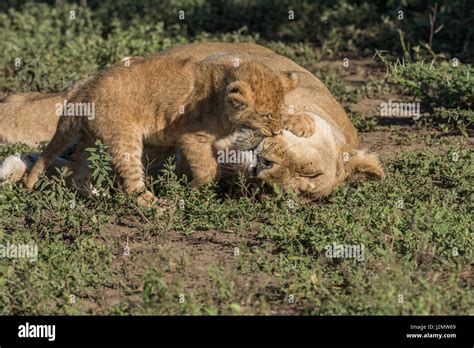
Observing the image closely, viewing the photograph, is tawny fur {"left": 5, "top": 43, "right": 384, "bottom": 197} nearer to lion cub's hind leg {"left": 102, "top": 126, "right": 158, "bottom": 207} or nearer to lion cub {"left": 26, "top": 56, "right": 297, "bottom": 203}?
lion cub {"left": 26, "top": 56, "right": 297, "bottom": 203}

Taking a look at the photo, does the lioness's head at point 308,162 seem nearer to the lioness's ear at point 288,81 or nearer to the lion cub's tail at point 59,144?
the lioness's ear at point 288,81

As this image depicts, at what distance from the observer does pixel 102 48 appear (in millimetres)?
13023

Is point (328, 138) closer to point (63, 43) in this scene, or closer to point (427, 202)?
point (427, 202)

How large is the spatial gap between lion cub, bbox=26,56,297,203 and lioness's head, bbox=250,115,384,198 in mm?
149

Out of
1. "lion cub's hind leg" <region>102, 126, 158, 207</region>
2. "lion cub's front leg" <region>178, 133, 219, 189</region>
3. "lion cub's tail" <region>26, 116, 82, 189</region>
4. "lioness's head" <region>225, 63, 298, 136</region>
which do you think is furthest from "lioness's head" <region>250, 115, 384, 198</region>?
"lion cub's tail" <region>26, 116, 82, 189</region>

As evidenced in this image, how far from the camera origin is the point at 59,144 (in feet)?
29.5

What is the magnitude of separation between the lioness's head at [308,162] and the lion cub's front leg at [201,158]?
31 centimetres

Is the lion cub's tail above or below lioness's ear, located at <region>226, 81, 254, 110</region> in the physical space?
below

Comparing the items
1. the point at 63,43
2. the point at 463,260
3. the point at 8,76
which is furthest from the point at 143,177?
the point at 63,43

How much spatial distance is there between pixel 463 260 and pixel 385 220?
2.77ft

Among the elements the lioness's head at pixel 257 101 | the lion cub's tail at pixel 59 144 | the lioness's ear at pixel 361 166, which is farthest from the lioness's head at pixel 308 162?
the lion cub's tail at pixel 59 144

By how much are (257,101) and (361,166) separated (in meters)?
1.10

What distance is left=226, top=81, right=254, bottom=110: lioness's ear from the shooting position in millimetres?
8125

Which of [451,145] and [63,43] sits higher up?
[63,43]
